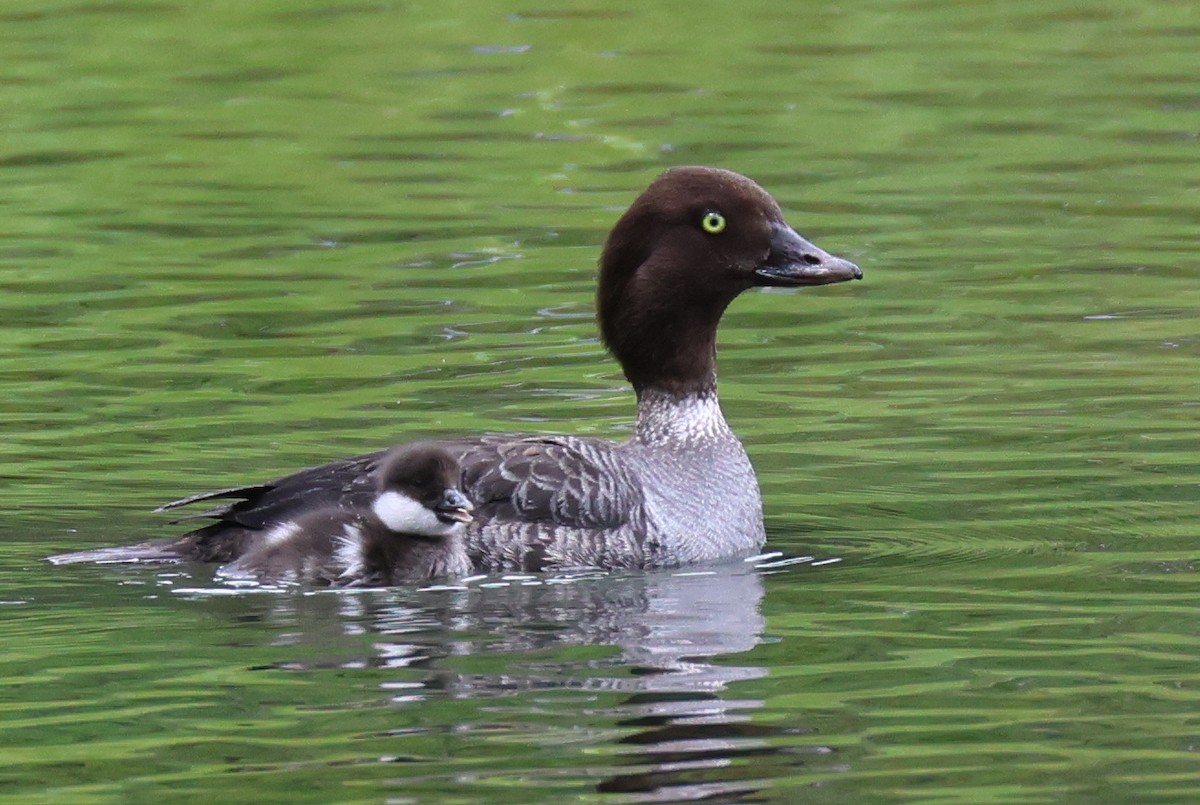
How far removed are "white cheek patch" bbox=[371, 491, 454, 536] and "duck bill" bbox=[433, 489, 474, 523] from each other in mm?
25

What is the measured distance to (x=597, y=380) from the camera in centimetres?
1352

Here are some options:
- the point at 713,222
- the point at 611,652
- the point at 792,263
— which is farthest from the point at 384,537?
the point at 792,263

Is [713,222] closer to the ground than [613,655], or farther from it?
farther from it

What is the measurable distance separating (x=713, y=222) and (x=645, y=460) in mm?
1009

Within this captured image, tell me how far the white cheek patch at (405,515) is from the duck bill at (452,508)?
1.0 inches

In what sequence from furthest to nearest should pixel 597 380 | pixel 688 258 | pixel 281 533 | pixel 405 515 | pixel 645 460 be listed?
pixel 597 380, pixel 688 258, pixel 645 460, pixel 281 533, pixel 405 515

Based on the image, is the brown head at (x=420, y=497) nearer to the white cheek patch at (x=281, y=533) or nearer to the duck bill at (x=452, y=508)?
the duck bill at (x=452, y=508)

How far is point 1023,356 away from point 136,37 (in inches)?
477

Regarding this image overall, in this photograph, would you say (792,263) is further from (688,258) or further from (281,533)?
(281,533)

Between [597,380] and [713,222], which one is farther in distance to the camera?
[597,380]

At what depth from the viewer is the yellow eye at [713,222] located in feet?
36.0

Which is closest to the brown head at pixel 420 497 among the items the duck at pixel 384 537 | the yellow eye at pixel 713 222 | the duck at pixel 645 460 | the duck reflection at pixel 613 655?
the duck at pixel 384 537

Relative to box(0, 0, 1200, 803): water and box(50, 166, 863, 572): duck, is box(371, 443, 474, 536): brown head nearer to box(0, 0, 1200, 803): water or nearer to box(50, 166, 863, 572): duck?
box(50, 166, 863, 572): duck

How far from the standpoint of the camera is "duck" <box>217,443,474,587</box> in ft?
32.1
